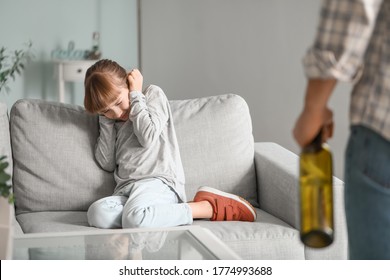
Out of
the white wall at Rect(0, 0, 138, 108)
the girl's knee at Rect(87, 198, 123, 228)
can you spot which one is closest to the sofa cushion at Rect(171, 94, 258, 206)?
the girl's knee at Rect(87, 198, 123, 228)

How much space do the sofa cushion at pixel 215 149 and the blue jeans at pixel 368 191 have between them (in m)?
1.57

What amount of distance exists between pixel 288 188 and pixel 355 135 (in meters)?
1.39

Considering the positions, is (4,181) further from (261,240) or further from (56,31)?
(56,31)

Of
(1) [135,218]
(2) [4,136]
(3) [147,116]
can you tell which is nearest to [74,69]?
(2) [4,136]

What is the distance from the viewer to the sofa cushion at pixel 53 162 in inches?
105

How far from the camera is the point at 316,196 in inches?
48.4

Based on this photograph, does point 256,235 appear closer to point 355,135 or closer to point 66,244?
point 66,244

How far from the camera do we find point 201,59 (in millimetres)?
5113

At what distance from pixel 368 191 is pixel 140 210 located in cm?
136

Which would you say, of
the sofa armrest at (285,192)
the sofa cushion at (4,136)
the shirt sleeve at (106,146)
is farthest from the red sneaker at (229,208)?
the sofa cushion at (4,136)

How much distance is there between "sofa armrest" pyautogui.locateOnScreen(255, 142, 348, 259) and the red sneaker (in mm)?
125

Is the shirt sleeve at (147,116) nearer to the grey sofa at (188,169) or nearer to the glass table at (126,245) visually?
the grey sofa at (188,169)

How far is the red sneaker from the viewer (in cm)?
255

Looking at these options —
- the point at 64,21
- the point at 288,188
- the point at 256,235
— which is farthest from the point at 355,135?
the point at 64,21
